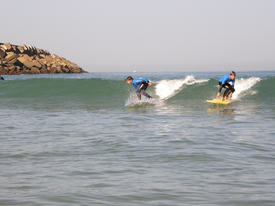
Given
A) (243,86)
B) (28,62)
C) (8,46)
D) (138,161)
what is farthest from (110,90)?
(8,46)

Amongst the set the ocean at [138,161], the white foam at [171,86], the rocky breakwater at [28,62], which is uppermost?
the rocky breakwater at [28,62]

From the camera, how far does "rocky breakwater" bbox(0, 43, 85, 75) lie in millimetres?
85900

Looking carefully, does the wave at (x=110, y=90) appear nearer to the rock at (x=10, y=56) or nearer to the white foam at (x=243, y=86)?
the white foam at (x=243, y=86)

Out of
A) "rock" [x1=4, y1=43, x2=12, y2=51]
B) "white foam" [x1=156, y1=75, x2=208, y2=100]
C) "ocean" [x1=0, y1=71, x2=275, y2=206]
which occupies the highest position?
"rock" [x1=4, y1=43, x2=12, y2=51]

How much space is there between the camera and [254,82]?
947 inches

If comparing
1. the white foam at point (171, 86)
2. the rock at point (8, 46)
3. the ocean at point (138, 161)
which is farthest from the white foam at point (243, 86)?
the rock at point (8, 46)

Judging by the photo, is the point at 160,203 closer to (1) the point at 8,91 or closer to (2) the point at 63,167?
(2) the point at 63,167

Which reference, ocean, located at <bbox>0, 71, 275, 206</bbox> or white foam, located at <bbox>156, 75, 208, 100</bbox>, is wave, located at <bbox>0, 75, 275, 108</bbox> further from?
ocean, located at <bbox>0, 71, 275, 206</bbox>

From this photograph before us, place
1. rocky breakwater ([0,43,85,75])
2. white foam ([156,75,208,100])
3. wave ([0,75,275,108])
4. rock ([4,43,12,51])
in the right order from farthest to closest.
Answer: rock ([4,43,12,51]) < rocky breakwater ([0,43,85,75]) < white foam ([156,75,208,100]) < wave ([0,75,275,108])

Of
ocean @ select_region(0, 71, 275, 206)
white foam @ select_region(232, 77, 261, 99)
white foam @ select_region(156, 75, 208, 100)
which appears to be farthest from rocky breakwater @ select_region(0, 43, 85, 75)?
ocean @ select_region(0, 71, 275, 206)

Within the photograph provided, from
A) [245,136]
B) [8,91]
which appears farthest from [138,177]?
[8,91]

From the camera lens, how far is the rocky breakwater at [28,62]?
8590 cm

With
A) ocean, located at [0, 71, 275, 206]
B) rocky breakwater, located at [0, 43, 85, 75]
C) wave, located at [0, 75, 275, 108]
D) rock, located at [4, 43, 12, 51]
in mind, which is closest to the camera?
ocean, located at [0, 71, 275, 206]

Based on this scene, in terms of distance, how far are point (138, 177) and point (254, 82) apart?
20.1m
